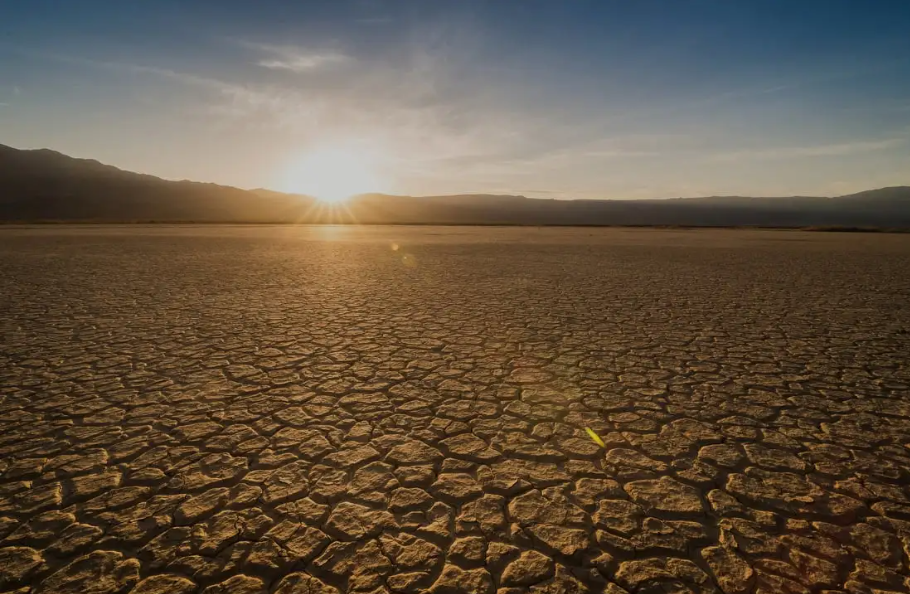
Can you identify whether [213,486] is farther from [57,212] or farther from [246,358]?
[57,212]

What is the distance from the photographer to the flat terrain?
2.02 metres

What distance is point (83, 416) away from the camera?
3.38 meters

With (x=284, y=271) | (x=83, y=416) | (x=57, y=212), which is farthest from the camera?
(x=57, y=212)

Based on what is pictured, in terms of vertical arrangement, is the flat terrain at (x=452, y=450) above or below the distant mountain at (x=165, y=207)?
below

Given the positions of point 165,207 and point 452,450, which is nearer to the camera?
point 452,450

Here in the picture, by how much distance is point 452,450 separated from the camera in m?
3.00

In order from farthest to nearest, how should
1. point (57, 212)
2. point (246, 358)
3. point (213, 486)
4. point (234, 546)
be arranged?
point (57, 212) → point (246, 358) → point (213, 486) → point (234, 546)

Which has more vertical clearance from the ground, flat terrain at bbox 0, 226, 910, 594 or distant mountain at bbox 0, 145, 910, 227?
distant mountain at bbox 0, 145, 910, 227

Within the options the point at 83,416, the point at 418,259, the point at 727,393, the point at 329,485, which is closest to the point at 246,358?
the point at 83,416

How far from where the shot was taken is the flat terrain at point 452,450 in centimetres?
202

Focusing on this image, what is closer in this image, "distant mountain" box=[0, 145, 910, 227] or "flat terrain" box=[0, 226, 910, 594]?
"flat terrain" box=[0, 226, 910, 594]

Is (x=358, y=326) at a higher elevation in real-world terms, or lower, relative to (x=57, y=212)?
lower

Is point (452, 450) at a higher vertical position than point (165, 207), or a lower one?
lower

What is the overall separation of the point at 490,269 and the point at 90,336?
8.52m
